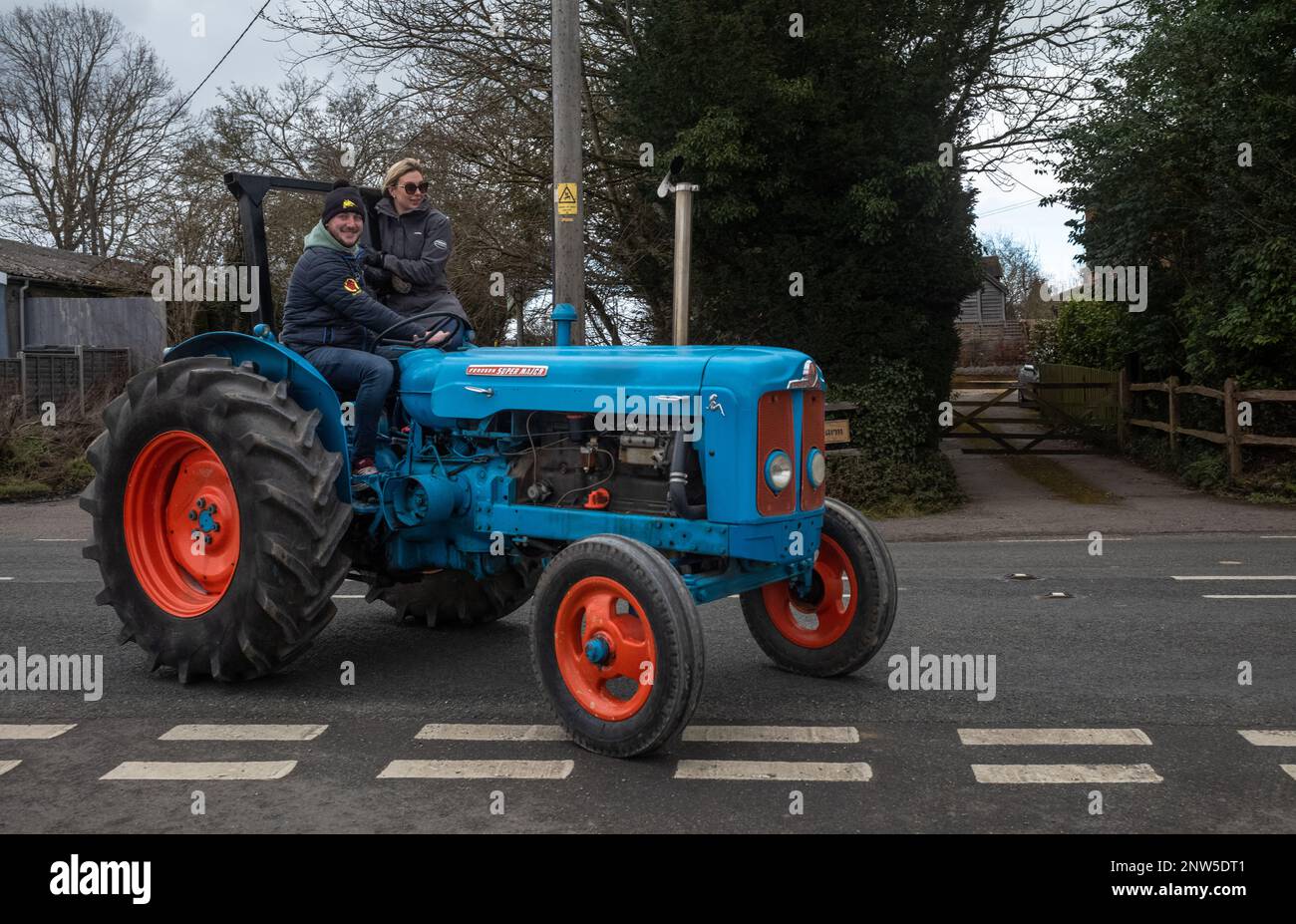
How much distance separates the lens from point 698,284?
15055 millimetres

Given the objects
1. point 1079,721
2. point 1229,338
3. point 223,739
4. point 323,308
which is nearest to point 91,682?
point 223,739

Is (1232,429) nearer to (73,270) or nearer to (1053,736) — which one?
(1053,736)

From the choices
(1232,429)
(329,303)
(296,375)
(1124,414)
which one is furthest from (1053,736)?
(1124,414)

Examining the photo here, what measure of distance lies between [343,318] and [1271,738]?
4.79m

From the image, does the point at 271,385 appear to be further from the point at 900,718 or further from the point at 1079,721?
the point at 1079,721

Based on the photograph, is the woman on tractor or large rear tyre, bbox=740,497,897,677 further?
the woman on tractor

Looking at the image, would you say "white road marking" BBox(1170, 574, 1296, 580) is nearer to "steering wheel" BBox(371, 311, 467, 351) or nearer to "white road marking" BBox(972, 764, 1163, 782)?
"white road marking" BBox(972, 764, 1163, 782)

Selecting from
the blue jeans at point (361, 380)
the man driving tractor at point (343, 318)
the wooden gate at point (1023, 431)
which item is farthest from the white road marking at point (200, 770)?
the wooden gate at point (1023, 431)

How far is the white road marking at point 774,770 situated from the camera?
4660 millimetres

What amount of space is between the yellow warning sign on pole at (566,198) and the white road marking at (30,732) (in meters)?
7.21

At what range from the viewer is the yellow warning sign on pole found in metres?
11.4

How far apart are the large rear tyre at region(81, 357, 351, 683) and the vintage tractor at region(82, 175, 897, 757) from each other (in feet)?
0.04

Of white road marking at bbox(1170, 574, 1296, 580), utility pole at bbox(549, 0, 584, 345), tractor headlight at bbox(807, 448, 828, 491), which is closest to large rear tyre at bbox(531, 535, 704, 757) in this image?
tractor headlight at bbox(807, 448, 828, 491)

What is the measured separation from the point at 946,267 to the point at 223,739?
1111 centimetres
